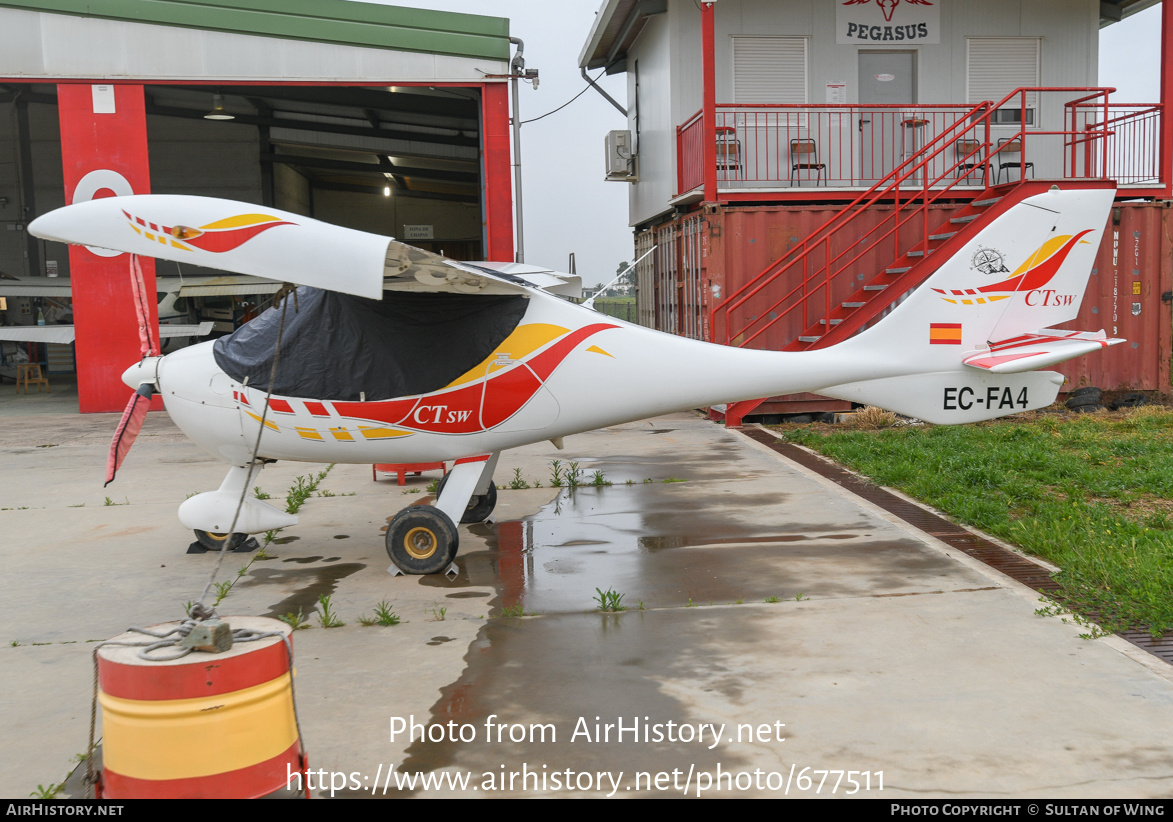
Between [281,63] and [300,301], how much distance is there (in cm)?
1087

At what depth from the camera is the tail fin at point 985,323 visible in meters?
7.02

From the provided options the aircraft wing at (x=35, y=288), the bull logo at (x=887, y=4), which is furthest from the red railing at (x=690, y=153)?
the aircraft wing at (x=35, y=288)

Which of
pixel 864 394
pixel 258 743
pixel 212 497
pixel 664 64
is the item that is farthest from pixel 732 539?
pixel 664 64

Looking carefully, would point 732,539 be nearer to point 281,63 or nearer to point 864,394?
point 864,394

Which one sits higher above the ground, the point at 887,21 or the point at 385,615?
the point at 887,21

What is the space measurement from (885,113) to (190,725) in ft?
51.4

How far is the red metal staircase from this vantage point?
513 inches

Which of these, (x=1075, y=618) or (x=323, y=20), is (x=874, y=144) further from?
(x=1075, y=618)

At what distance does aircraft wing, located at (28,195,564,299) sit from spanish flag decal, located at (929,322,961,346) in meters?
3.87

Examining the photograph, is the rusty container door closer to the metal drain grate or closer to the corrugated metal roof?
the metal drain grate

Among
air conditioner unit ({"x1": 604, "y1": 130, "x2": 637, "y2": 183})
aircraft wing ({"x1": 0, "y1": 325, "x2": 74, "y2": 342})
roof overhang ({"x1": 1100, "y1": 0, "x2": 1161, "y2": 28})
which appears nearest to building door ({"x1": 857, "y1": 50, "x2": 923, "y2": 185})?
roof overhang ({"x1": 1100, "y1": 0, "x2": 1161, "y2": 28})

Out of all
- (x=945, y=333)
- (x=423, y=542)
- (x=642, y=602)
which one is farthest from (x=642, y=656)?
(x=945, y=333)

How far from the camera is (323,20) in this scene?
16.5 metres

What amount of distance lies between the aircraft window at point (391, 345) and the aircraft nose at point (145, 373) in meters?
0.88
